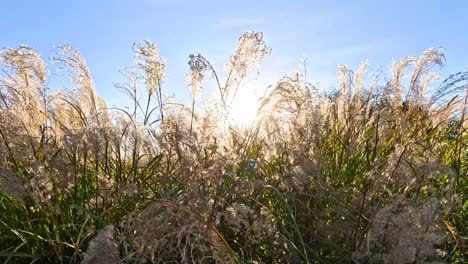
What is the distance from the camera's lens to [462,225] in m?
3.34

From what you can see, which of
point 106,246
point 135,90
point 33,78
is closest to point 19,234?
point 106,246

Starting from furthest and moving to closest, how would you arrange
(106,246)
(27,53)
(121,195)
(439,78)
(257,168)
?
1. (439,78)
2. (27,53)
3. (257,168)
4. (121,195)
5. (106,246)

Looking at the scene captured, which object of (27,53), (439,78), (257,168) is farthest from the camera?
(439,78)

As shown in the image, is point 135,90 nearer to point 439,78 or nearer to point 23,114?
point 23,114

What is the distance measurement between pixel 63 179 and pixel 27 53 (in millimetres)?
1121

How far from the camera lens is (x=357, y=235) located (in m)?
2.92

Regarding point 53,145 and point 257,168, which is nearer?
point 53,145

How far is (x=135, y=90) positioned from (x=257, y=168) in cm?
107

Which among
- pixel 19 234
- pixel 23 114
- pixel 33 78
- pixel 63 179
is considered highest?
pixel 33 78

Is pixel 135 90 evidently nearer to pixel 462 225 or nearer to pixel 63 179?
pixel 63 179

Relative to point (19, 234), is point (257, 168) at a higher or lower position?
higher

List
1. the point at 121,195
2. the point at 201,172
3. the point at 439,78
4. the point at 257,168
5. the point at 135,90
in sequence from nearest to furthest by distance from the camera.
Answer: the point at 201,172
the point at 121,195
the point at 257,168
the point at 135,90
the point at 439,78

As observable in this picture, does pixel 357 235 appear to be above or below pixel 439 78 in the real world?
below

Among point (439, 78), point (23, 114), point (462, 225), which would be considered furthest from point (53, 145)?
point (439, 78)
